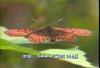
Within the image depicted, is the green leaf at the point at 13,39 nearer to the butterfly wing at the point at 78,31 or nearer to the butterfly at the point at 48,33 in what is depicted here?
the butterfly at the point at 48,33

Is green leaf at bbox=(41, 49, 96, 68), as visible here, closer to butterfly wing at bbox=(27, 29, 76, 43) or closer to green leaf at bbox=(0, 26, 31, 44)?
butterfly wing at bbox=(27, 29, 76, 43)

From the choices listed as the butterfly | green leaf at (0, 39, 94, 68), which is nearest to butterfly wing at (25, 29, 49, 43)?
the butterfly

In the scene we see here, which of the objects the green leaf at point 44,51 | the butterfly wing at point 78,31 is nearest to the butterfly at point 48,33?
the butterfly wing at point 78,31

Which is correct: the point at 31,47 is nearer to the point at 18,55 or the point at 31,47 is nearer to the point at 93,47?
the point at 18,55

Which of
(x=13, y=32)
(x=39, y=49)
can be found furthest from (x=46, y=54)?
(x=13, y=32)

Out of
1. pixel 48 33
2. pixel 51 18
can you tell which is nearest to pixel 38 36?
pixel 48 33

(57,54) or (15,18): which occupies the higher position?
(15,18)

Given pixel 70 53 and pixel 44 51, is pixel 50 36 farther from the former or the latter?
pixel 70 53
